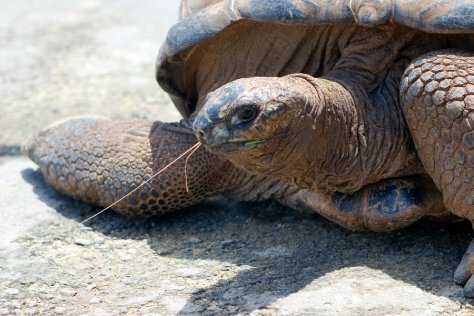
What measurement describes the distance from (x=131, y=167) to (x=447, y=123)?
1700 mm

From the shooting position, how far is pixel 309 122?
392 centimetres

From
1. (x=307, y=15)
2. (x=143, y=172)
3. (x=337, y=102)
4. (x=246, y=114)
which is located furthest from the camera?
(x=143, y=172)

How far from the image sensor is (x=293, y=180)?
4.15 metres

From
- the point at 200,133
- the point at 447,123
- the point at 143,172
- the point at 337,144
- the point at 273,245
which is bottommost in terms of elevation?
the point at 273,245

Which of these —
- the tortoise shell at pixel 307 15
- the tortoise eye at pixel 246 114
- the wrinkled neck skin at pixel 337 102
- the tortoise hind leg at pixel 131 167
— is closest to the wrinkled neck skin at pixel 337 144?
the wrinkled neck skin at pixel 337 102

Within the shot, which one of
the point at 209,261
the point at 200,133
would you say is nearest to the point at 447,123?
the point at 200,133

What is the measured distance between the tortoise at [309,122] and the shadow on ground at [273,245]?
9 cm

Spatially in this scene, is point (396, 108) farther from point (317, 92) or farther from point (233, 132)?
point (233, 132)

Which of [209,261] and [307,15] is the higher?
[307,15]

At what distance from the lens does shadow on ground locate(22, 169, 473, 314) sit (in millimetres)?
4039

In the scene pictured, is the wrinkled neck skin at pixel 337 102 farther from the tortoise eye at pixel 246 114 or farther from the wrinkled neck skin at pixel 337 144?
the tortoise eye at pixel 246 114

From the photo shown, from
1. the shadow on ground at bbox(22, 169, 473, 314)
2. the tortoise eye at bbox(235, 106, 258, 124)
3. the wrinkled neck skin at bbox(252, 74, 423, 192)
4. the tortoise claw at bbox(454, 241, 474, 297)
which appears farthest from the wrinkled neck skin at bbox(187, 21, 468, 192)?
the tortoise claw at bbox(454, 241, 474, 297)

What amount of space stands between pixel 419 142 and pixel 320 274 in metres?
0.66

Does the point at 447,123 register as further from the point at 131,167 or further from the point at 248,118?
the point at 131,167
